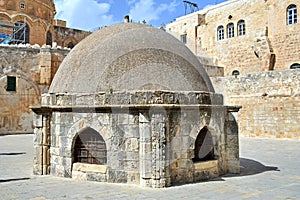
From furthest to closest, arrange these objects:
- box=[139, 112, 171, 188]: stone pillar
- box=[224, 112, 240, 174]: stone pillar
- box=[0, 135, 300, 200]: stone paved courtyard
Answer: box=[224, 112, 240, 174]: stone pillar
box=[139, 112, 171, 188]: stone pillar
box=[0, 135, 300, 200]: stone paved courtyard

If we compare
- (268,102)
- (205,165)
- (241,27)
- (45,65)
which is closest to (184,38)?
(241,27)

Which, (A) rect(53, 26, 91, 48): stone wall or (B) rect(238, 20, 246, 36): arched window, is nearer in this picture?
(B) rect(238, 20, 246, 36): arched window

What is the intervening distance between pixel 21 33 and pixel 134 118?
19.8m

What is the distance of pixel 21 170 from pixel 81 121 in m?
2.44

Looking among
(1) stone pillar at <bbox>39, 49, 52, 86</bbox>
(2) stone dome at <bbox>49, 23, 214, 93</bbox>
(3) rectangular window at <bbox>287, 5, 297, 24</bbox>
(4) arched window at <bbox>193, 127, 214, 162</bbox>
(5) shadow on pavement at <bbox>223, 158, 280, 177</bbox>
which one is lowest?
(5) shadow on pavement at <bbox>223, 158, 280, 177</bbox>

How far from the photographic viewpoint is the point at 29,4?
73.6 ft

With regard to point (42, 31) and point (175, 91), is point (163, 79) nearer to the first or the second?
point (175, 91)

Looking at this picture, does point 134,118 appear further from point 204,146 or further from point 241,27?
point 241,27

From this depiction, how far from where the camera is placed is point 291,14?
2048cm

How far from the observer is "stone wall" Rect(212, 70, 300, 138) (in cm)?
1434

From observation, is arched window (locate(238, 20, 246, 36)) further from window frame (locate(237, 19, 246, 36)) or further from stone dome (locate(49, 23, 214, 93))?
stone dome (locate(49, 23, 214, 93))

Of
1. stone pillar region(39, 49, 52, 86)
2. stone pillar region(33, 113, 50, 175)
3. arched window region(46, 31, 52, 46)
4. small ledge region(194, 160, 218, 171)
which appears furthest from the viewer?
arched window region(46, 31, 52, 46)

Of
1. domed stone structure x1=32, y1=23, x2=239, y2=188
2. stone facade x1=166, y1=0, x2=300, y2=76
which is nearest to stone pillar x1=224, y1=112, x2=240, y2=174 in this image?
domed stone structure x1=32, y1=23, x2=239, y2=188

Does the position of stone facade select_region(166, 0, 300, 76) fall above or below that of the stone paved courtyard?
above
